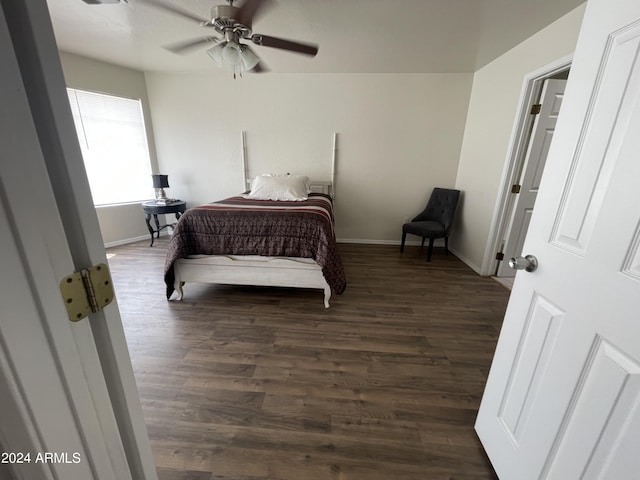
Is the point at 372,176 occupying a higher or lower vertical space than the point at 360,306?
higher

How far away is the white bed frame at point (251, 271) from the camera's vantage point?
7.39ft

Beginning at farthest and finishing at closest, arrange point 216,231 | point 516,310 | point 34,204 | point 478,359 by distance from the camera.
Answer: point 216,231 < point 478,359 < point 516,310 < point 34,204

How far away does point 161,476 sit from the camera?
1036 mm

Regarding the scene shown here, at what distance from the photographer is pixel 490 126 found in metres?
2.96

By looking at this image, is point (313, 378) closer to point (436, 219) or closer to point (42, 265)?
point (42, 265)

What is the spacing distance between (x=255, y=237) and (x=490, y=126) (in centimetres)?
303

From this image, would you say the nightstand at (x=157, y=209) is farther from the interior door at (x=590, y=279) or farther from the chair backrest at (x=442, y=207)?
the interior door at (x=590, y=279)

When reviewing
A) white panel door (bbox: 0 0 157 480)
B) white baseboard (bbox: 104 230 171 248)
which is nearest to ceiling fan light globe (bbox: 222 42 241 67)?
white panel door (bbox: 0 0 157 480)

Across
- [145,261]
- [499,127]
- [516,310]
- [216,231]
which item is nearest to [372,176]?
[499,127]

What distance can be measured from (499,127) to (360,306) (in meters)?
2.56

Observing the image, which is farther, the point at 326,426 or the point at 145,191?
the point at 145,191

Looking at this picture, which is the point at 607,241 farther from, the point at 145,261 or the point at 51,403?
the point at 145,261

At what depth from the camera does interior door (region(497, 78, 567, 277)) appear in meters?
2.36

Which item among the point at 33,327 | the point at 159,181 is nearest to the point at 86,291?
the point at 33,327
